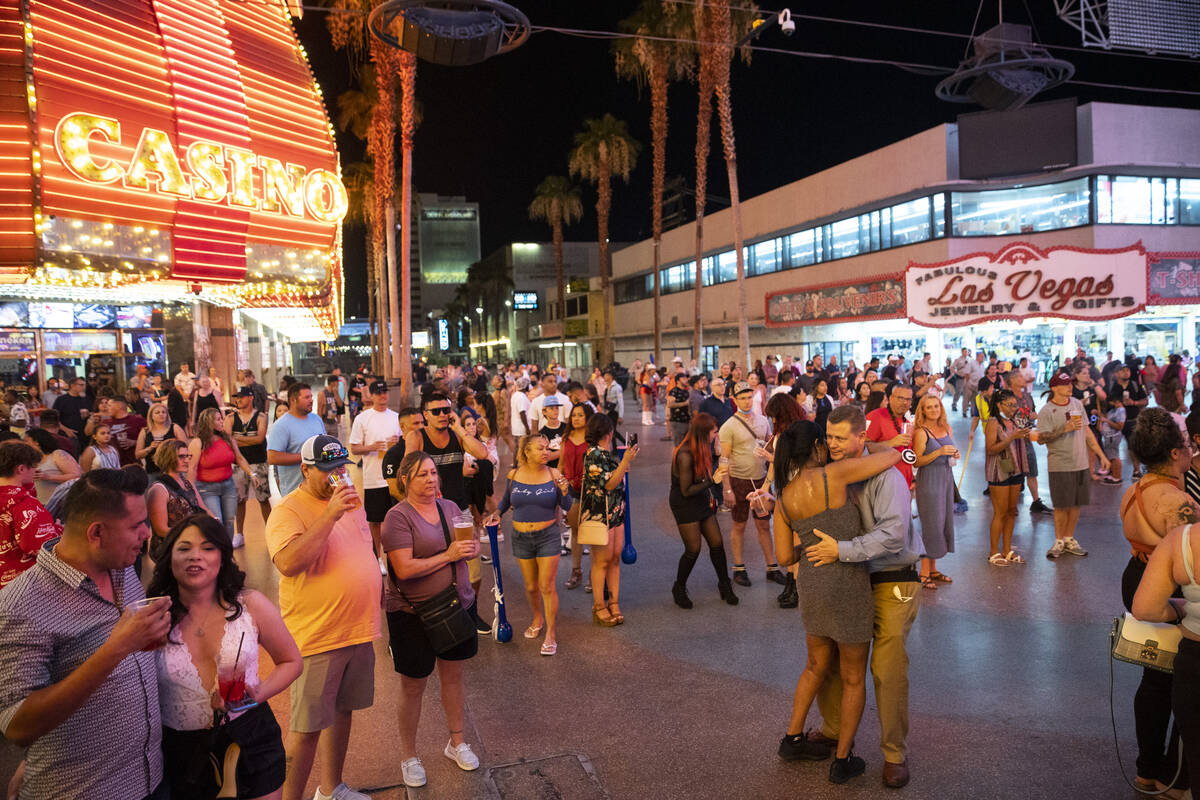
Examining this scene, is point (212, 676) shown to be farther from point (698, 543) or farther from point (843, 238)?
point (843, 238)

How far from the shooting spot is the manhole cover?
4.01 m

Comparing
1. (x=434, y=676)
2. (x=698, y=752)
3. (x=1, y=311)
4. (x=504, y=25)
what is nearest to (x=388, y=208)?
(x=1, y=311)

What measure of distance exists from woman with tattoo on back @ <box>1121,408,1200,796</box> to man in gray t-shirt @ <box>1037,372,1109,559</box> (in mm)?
4242

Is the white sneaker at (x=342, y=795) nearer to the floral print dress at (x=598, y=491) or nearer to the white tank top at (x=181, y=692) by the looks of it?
the white tank top at (x=181, y=692)

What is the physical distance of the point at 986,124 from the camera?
80.5 ft

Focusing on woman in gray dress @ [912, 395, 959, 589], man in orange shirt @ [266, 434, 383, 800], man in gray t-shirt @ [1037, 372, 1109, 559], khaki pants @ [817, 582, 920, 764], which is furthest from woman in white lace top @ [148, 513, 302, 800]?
man in gray t-shirt @ [1037, 372, 1109, 559]


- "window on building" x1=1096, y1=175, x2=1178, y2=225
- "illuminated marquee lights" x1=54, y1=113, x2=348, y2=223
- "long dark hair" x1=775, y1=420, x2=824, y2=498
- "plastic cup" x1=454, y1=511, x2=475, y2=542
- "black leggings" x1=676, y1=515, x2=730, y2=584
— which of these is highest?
"window on building" x1=1096, y1=175, x2=1178, y2=225

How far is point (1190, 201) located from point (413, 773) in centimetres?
2885

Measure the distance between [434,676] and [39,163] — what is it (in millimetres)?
10443

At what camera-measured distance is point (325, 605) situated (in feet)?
12.1

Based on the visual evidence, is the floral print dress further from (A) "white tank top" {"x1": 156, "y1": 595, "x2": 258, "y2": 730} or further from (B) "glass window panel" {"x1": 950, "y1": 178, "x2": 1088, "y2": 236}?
(B) "glass window panel" {"x1": 950, "y1": 178, "x2": 1088, "y2": 236}

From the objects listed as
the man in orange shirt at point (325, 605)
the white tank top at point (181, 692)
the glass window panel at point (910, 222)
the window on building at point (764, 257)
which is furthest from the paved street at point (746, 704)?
the window on building at point (764, 257)

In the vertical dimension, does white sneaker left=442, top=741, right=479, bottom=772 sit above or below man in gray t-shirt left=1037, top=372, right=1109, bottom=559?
below

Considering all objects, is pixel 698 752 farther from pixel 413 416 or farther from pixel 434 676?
pixel 413 416
